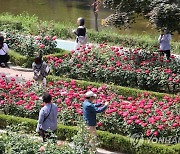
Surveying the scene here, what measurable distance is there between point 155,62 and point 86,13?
16944 millimetres

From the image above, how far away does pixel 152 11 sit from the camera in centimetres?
1331

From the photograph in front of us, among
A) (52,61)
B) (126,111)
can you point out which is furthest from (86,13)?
(126,111)

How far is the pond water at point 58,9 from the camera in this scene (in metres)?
27.6

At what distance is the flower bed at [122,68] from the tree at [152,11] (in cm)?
74

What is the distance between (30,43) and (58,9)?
15543 millimetres

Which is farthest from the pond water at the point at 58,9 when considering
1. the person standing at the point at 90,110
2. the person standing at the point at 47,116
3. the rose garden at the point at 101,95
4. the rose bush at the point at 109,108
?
the person standing at the point at 47,116

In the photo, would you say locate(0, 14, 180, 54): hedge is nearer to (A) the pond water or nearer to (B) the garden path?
(B) the garden path

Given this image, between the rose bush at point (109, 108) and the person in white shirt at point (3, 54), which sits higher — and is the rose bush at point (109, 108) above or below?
below

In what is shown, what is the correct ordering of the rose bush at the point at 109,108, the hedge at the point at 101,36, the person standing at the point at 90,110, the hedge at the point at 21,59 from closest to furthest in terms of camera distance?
the person standing at the point at 90,110 < the rose bush at the point at 109,108 < the hedge at the point at 21,59 < the hedge at the point at 101,36

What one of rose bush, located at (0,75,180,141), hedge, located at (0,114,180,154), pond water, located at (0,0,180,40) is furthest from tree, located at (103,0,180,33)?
pond water, located at (0,0,180,40)

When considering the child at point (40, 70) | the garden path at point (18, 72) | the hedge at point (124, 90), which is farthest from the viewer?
the garden path at point (18, 72)

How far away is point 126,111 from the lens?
10188mm

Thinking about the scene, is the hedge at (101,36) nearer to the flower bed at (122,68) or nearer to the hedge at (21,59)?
the hedge at (21,59)

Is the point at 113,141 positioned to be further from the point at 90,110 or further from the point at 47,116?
the point at 47,116
